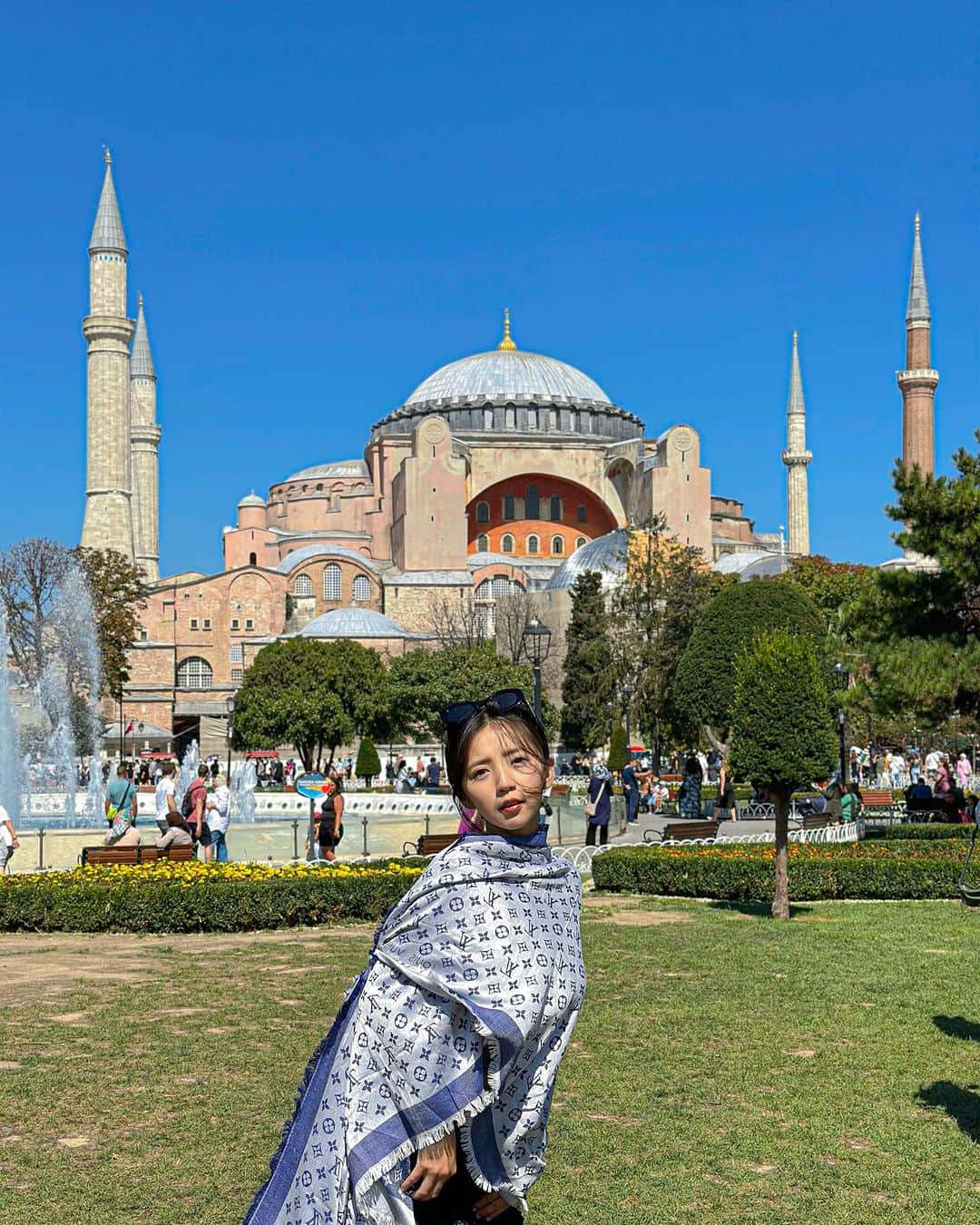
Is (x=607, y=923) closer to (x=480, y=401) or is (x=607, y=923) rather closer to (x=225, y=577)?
(x=225, y=577)

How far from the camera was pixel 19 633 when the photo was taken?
3622cm

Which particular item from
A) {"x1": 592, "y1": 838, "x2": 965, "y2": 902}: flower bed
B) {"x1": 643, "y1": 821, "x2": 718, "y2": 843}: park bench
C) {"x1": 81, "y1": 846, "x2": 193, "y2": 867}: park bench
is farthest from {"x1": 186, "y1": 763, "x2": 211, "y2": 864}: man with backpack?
{"x1": 643, "y1": 821, "x2": 718, "y2": 843}: park bench

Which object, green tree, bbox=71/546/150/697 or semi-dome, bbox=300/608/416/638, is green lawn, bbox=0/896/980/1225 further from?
semi-dome, bbox=300/608/416/638

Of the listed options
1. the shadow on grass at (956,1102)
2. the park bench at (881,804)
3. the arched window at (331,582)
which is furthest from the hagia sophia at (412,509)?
the shadow on grass at (956,1102)

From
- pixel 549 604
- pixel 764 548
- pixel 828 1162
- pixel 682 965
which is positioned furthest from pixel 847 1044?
pixel 764 548

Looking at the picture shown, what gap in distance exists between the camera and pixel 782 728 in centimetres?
973

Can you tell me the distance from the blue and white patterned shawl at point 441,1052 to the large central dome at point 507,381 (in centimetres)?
5889

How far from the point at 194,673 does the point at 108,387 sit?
10630 mm

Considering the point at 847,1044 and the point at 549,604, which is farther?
the point at 549,604

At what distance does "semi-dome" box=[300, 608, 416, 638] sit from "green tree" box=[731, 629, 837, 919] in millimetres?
36225

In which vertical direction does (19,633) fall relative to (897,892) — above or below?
above

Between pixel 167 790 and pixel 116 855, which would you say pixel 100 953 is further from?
pixel 167 790

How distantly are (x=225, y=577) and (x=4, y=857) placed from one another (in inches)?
1554

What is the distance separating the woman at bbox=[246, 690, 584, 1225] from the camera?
2035mm
